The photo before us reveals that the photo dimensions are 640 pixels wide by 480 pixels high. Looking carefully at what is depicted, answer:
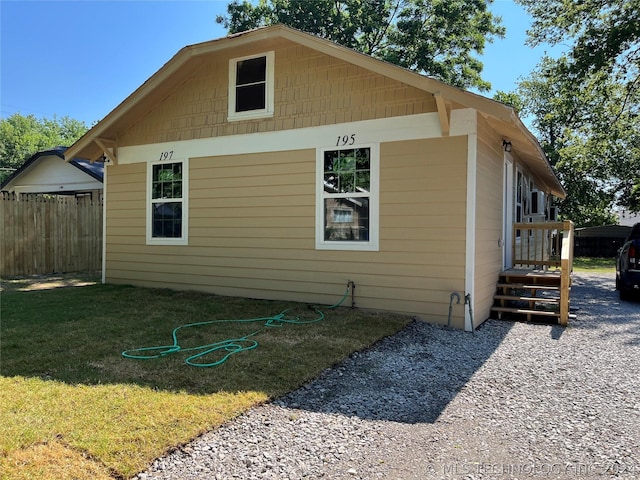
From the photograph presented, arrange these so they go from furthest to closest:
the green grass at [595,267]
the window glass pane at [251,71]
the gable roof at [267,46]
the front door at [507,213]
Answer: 1. the green grass at [595,267]
2. the front door at [507,213]
3. the window glass pane at [251,71]
4. the gable roof at [267,46]

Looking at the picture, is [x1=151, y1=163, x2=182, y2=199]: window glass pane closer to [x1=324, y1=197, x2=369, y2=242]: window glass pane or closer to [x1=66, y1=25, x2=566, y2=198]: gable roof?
[x1=66, y1=25, x2=566, y2=198]: gable roof

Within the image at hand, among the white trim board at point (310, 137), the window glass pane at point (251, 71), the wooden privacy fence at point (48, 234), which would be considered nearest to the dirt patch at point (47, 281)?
the wooden privacy fence at point (48, 234)

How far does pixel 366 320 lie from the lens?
5.92 meters

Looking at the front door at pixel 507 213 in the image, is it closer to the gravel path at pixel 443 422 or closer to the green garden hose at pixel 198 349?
the gravel path at pixel 443 422

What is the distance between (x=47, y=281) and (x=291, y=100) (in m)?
6.87

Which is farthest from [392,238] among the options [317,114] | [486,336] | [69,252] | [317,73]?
[69,252]

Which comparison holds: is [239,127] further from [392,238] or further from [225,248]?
[392,238]

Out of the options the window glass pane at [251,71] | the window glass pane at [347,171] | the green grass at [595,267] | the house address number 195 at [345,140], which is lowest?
the green grass at [595,267]

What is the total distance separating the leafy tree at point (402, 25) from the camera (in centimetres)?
1945

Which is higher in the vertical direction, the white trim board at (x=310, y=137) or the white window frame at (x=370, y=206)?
the white trim board at (x=310, y=137)

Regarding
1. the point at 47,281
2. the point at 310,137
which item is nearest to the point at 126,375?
the point at 310,137

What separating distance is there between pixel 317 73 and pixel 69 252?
27.3 ft

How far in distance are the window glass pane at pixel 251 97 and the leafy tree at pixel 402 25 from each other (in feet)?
44.2

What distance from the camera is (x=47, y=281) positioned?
9.81 metres
